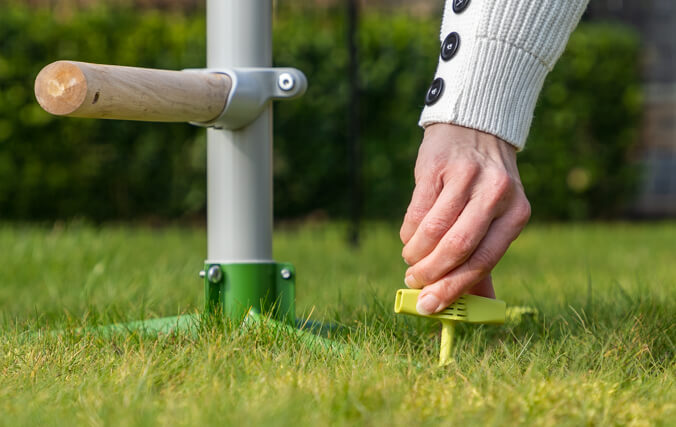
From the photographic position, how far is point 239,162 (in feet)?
5.14

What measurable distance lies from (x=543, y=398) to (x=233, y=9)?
3.05 feet

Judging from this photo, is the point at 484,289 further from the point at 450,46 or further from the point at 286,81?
the point at 286,81

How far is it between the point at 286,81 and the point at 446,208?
479mm

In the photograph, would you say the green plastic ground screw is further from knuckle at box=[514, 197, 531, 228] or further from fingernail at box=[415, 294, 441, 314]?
knuckle at box=[514, 197, 531, 228]

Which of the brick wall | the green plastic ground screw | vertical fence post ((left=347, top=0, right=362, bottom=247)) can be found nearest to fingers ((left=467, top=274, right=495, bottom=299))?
the green plastic ground screw

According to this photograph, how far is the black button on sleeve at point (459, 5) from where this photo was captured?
1.32 metres

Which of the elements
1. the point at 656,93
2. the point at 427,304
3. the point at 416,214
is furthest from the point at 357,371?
the point at 656,93

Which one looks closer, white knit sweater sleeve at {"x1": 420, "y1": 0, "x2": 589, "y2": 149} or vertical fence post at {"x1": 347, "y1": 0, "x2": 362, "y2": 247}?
white knit sweater sleeve at {"x1": 420, "y1": 0, "x2": 589, "y2": 149}

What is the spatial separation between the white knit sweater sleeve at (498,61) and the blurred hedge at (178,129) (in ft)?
15.0

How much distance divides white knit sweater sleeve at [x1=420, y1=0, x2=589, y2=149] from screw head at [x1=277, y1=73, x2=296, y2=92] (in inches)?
12.7

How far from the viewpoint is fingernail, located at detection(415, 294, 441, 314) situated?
4.17 ft

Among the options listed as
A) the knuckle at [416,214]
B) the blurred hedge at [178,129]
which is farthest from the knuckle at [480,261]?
the blurred hedge at [178,129]

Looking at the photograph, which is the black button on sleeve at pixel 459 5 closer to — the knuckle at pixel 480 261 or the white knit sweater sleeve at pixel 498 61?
the white knit sweater sleeve at pixel 498 61

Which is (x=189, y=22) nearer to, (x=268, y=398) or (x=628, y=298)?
(x=628, y=298)
